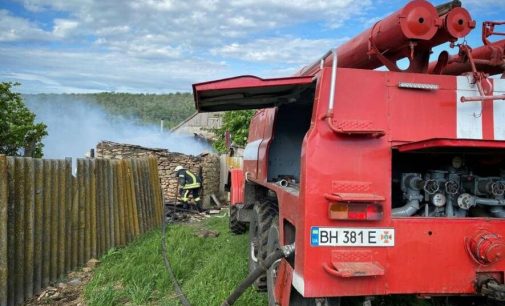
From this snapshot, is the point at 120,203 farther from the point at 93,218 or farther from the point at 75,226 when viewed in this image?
the point at 75,226

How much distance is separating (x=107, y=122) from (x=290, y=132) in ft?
156

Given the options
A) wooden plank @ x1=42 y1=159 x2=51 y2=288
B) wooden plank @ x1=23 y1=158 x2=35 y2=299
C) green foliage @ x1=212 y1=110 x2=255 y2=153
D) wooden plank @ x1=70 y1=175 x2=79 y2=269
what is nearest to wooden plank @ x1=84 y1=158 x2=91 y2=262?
wooden plank @ x1=70 y1=175 x2=79 y2=269

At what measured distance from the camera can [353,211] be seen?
3.14 metres

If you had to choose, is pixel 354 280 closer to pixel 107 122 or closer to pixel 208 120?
pixel 208 120

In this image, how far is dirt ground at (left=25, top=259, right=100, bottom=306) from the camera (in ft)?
18.9

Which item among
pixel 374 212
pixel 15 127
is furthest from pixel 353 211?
pixel 15 127

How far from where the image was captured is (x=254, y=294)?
5.36 m

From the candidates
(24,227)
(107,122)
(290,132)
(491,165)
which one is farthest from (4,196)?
(107,122)

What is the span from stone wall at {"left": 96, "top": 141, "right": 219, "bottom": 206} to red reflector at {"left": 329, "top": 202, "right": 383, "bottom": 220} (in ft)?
49.2

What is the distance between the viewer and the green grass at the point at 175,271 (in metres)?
5.55

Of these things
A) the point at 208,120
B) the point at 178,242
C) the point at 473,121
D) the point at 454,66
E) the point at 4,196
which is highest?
the point at 208,120

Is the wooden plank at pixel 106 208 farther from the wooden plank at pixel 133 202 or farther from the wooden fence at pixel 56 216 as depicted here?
the wooden plank at pixel 133 202

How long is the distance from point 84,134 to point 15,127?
28506 millimetres

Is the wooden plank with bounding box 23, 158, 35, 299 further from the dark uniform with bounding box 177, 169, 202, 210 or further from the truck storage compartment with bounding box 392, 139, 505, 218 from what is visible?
the dark uniform with bounding box 177, 169, 202, 210
